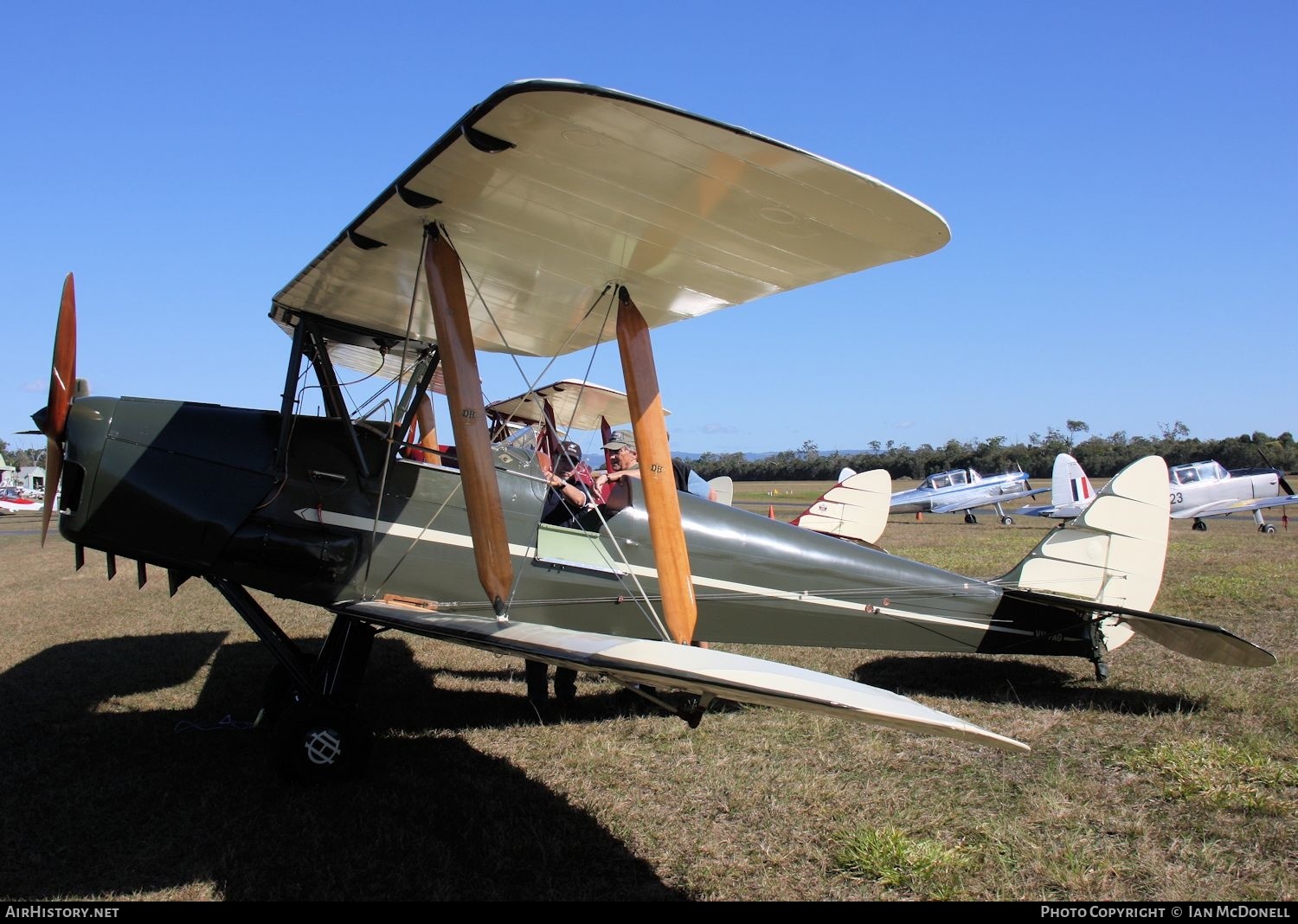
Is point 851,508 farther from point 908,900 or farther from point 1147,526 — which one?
point 908,900

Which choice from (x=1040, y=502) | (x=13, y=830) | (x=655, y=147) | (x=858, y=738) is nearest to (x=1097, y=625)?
(x=858, y=738)

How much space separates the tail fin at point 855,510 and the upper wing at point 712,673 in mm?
6377

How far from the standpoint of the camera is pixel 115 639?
8.28 metres

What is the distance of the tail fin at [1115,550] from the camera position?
5.53 m

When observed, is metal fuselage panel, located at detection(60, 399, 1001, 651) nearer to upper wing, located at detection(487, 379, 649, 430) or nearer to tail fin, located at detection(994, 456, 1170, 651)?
tail fin, located at detection(994, 456, 1170, 651)

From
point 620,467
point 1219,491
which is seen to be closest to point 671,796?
point 620,467

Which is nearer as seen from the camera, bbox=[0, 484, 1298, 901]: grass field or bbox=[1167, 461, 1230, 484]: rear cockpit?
bbox=[0, 484, 1298, 901]: grass field

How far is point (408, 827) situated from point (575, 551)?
1.84 meters

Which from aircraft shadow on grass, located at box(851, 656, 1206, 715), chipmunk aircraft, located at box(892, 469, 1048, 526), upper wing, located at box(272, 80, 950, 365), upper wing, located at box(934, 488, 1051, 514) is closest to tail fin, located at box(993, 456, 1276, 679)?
aircraft shadow on grass, located at box(851, 656, 1206, 715)

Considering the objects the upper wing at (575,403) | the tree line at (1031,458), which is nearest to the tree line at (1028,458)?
the tree line at (1031,458)

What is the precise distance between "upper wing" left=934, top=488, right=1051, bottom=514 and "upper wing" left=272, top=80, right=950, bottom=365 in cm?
2575

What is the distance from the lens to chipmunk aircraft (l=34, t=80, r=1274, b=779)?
328 centimetres

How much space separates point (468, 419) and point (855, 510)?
679 centimetres

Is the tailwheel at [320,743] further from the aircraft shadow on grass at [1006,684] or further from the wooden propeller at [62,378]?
the aircraft shadow on grass at [1006,684]
